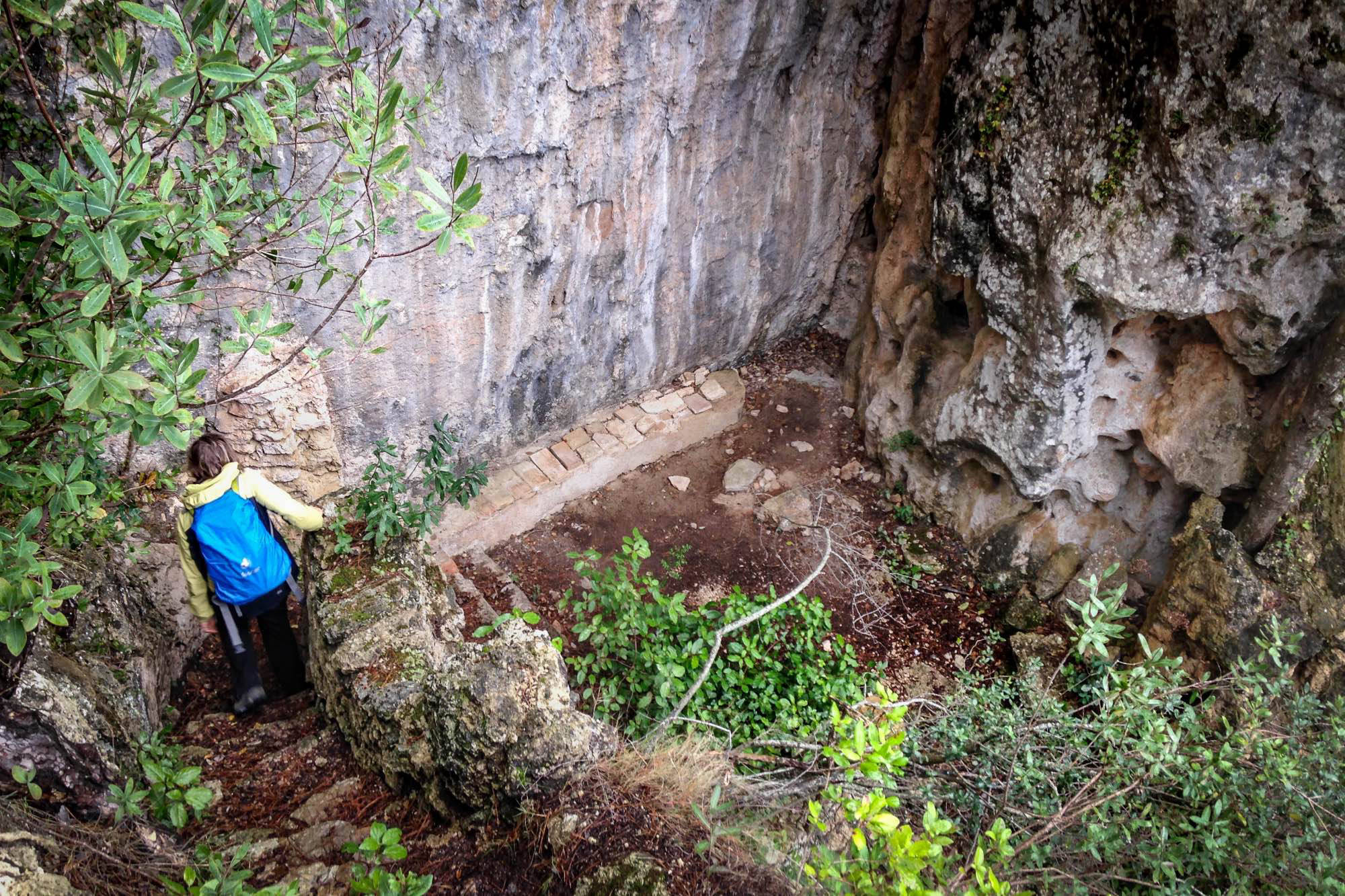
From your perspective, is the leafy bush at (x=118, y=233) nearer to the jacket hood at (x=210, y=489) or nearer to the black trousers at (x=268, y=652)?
the jacket hood at (x=210, y=489)

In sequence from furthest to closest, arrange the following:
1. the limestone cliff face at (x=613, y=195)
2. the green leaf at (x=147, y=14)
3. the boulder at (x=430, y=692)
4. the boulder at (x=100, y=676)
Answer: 1. the limestone cliff face at (x=613, y=195)
2. the boulder at (x=430, y=692)
3. the boulder at (x=100, y=676)
4. the green leaf at (x=147, y=14)

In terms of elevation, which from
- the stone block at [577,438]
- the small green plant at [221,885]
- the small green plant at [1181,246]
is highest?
the small green plant at [1181,246]

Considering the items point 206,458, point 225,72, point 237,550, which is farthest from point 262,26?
point 237,550

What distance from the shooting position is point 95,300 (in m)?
2.07

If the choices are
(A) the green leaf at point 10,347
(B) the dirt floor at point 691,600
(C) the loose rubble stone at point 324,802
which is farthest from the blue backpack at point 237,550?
(A) the green leaf at point 10,347

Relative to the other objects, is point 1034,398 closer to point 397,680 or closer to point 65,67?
point 397,680

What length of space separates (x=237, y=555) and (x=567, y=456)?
3468mm

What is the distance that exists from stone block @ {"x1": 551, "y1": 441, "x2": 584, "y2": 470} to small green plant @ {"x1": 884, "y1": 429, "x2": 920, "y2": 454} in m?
2.50

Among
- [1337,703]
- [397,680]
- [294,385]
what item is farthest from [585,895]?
[294,385]

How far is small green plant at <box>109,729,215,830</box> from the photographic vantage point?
265cm

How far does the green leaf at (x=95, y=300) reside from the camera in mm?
2057

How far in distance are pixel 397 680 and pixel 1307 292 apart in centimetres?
488

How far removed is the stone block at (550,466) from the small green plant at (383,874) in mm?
4197

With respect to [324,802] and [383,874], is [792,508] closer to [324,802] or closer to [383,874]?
A: [324,802]
